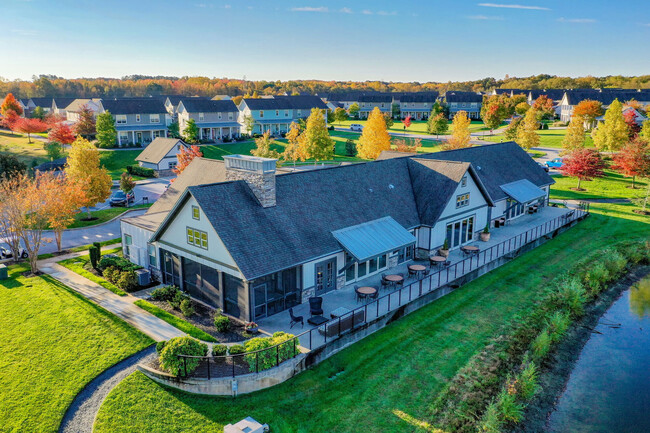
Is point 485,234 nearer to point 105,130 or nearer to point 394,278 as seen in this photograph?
point 394,278

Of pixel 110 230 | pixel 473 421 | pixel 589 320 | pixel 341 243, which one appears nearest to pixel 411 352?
pixel 473 421

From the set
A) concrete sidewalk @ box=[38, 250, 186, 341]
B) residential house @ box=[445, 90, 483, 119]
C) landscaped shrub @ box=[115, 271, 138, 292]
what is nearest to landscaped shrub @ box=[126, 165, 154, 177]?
concrete sidewalk @ box=[38, 250, 186, 341]

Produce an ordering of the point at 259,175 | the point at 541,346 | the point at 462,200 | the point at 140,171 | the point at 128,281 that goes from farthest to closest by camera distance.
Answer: the point at 140,171 → the point at 462,200 → the point at 128,281 → the point at 259,175 → the point at 541,346

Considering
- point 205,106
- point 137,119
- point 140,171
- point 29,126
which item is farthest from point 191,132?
point 29,126

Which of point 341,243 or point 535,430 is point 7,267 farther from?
point 535,430

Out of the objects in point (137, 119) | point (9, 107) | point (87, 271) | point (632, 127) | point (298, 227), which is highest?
point (9, 107)

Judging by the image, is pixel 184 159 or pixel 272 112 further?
pixel 272 112

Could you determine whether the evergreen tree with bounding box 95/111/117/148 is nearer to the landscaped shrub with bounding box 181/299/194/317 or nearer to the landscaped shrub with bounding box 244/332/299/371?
the landscaped shrub with bounding box 181/299/194/317

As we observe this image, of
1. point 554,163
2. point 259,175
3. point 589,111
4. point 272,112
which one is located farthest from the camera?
point 272,112
